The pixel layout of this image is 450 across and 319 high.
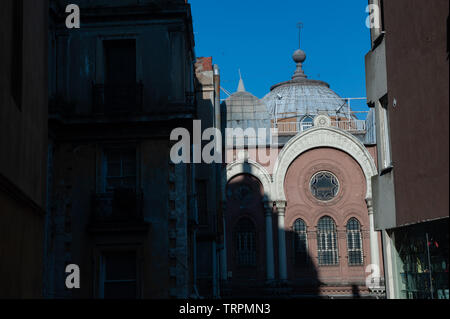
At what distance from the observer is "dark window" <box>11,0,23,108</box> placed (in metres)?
11.7

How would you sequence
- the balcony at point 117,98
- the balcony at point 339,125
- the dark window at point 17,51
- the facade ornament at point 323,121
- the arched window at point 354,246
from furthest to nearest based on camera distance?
the balcony at point 339,125 → the facade ornament at point 323,121 → the arched window at point 354,246 → the balcony at point 117,98 → the dark window at point 17,51

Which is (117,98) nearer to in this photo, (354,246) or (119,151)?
(119,151)

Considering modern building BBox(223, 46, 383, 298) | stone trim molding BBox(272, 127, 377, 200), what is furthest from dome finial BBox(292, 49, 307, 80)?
stone trim molding BBox(272, 127, 377, 200)

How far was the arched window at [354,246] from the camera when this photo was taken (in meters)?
45.5

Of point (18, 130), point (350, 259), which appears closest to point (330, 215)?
point (350, 259)

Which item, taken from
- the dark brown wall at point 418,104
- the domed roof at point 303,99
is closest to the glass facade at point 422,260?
the dark brown wall at point 418,104

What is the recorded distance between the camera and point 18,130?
38.1 ft

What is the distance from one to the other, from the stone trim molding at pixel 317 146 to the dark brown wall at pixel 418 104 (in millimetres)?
31718

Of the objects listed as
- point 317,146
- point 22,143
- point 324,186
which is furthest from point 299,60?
point 22,143

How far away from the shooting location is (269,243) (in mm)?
45562

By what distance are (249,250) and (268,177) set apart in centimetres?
505

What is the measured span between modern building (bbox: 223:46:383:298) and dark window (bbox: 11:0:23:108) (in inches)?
1338

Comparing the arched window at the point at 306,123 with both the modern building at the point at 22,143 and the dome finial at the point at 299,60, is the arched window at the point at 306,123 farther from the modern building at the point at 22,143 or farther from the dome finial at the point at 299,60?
the modern building at the point at 22,143
